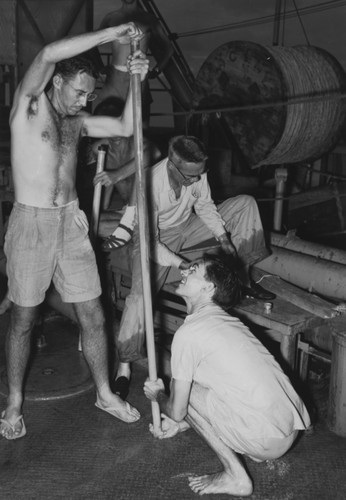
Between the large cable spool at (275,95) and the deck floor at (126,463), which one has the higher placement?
the large cable spool at (275,95)

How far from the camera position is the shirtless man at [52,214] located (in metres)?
3.44

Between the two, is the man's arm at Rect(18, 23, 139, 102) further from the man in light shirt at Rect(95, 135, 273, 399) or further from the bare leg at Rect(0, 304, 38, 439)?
the bare leg at Rect(0, 304, 38, 439)

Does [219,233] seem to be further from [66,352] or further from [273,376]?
[273,376]

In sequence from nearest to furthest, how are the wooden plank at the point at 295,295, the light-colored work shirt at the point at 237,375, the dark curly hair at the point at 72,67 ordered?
the light-colored work shirt at the point at 237,375, the dark curly hair at the point at 72,67, the wooden plank at the point at 295,295

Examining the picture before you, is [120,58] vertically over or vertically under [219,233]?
over

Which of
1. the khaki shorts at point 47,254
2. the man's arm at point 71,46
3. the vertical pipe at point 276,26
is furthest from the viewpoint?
the vertical pipe at point 276,26

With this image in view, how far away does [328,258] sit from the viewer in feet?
17.8

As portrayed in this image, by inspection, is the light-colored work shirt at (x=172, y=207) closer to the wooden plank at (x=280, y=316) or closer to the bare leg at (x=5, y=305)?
the wooden plank at (x=280, y=316)

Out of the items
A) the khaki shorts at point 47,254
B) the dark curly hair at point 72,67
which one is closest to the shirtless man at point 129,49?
the dark curly hair at point 72,67

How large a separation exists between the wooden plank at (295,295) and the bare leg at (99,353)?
1.44m

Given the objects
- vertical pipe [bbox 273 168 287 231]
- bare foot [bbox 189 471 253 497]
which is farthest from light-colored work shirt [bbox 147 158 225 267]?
bare foot [bbox 189 471 253 497]

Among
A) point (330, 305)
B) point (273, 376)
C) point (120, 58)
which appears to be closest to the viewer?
point (273, 376)

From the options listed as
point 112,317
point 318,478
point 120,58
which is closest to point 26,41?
point 120,58

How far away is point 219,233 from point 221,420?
1989 mm
